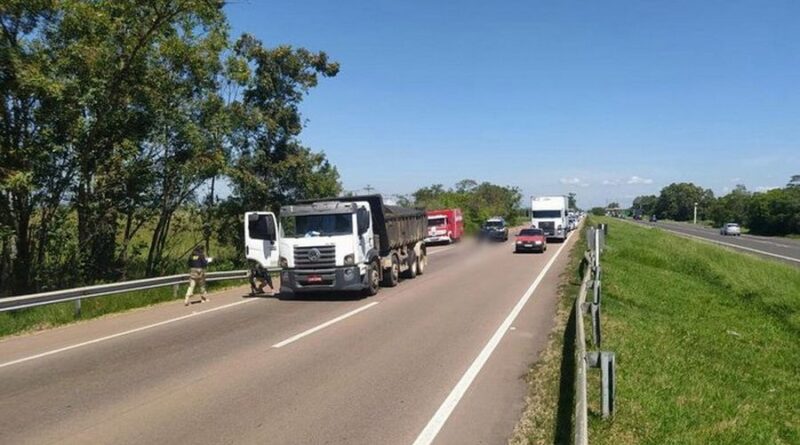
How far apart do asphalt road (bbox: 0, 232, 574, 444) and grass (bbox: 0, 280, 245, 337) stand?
25.8 inches

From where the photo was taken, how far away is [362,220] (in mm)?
17266

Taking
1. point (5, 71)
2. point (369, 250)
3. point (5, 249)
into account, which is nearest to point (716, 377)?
point (369, 250)

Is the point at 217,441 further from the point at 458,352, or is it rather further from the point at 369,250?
the point at 369,250

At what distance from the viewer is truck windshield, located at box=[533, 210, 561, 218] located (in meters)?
46.9

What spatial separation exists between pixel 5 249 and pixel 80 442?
14.1 m

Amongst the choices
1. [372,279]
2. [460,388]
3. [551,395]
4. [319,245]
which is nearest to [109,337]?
[319,245]

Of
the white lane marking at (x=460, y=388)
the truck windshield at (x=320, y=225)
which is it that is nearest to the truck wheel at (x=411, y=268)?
the truck windshield at (x=320, y=225)

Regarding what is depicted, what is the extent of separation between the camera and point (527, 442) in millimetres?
6035

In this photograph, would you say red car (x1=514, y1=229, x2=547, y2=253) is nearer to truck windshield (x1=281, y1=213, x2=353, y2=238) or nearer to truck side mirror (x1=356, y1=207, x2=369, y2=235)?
truck side mirror (x1=356, y1=207, x2=369, y2=235)

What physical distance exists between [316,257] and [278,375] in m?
8.09

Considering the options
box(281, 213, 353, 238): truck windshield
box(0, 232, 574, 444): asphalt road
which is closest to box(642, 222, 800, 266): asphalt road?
box(281, 213, 353, 238): truck windshield

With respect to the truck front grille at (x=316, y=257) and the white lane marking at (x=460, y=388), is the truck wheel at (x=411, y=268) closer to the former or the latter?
the truck front grille at (x=316, y=257)

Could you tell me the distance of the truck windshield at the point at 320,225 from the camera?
17000mm

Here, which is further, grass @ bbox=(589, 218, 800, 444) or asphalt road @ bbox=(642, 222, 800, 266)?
asphalt road @ bbox=(642, 222, 800, 266)
